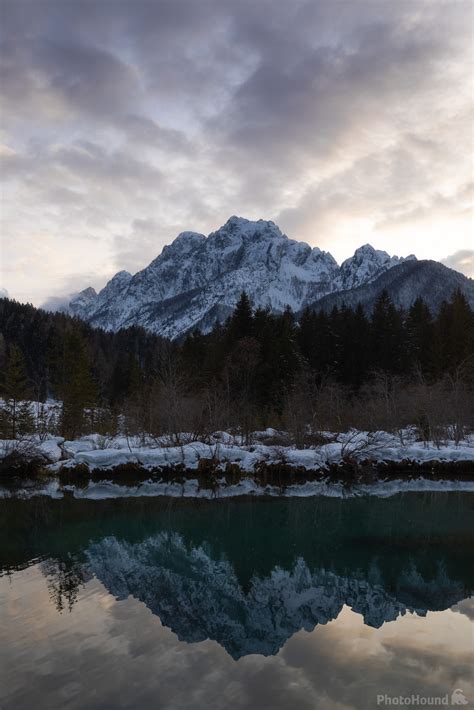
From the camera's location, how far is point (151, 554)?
13922 millimetres

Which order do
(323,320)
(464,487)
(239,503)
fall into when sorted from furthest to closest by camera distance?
(323,320) → (464,487) → (239,503)

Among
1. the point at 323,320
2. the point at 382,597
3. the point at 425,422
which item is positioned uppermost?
the point at 323,320

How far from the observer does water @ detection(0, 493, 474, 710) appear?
695 cm

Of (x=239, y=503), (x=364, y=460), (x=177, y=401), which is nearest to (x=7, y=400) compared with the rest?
(x=177, y=401)

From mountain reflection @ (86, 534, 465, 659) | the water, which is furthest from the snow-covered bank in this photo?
mountain reflection @ (86, 534, 465, 659)

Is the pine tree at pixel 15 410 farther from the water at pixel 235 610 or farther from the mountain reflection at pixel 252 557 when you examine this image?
the water at pixel 235 610

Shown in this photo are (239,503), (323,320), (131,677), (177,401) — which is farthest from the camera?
(323,320)

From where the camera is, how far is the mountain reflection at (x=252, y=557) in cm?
995

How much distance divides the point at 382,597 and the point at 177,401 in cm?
2177

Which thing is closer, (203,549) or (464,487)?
(203,549)

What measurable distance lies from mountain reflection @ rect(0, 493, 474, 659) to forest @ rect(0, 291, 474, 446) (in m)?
12.1

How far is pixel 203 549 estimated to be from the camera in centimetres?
1471

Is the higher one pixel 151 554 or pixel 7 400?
pixel 7 400

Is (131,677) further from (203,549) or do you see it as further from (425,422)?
(425,422)
